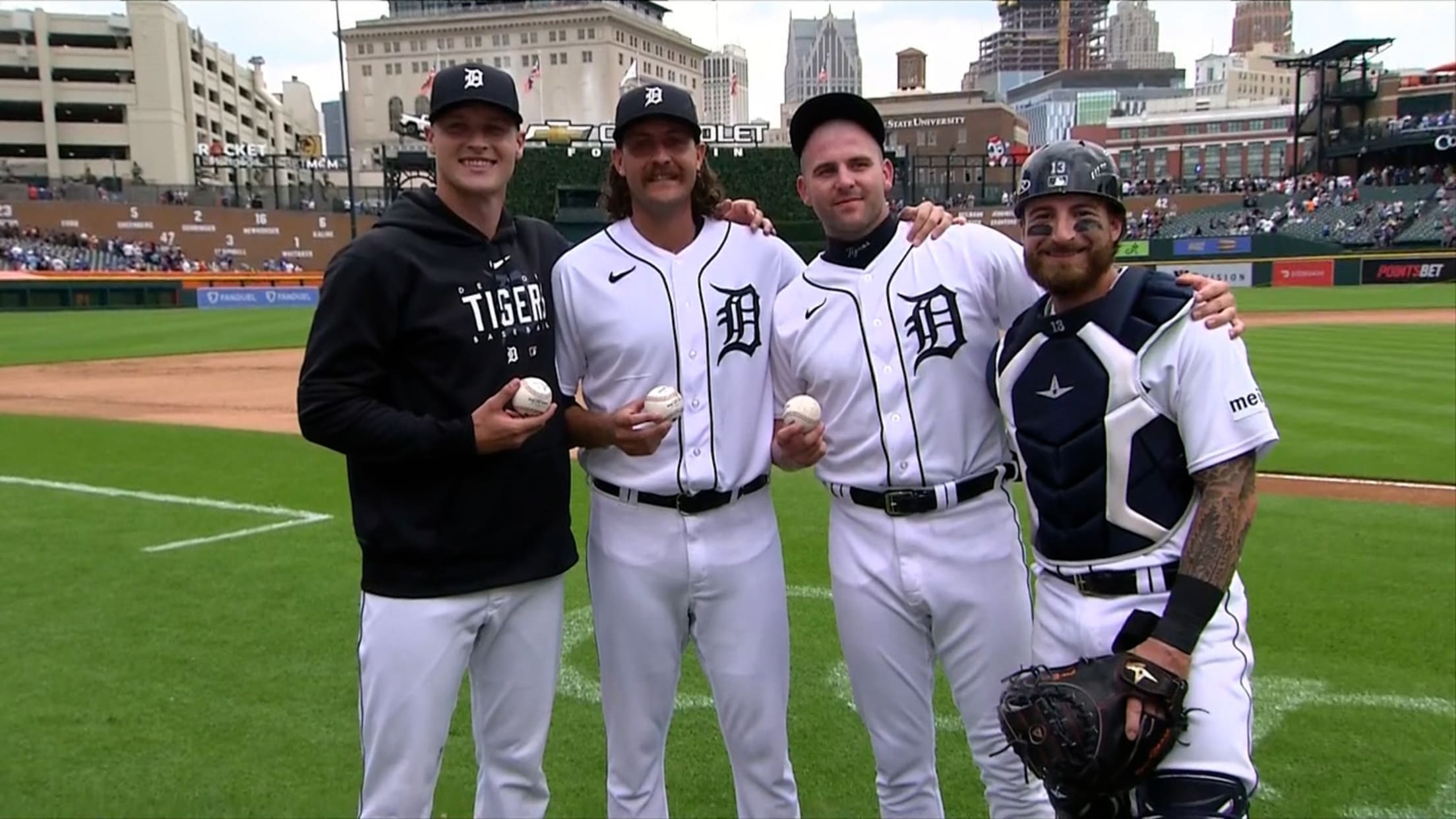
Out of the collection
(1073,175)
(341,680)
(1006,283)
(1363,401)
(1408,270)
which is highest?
(1073,175)

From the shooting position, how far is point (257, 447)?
11.1 meters

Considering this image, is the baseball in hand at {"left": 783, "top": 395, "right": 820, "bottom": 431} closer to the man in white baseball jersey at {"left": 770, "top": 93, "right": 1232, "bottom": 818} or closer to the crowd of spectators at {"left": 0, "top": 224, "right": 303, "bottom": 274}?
the man in white baseball jersey at {"left": 770, "top": 93, "right": 1232, "bottom": 818}

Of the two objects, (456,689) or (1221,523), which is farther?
(456,689)

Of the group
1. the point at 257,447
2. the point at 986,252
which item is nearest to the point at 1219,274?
the point at 257,447

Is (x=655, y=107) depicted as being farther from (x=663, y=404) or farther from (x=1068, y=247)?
(x=1068, y=247)

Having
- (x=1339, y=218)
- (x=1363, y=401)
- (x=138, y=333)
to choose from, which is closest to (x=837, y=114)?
(x=1363, y=401)

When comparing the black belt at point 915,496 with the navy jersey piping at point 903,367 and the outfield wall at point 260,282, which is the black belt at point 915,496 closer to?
the navy jersey piping at point 903,367

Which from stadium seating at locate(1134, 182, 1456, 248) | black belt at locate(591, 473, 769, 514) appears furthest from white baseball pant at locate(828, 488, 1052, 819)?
stadium seating at locate(1134, 182, 1456, 248)

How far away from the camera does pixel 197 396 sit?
15.2 metres

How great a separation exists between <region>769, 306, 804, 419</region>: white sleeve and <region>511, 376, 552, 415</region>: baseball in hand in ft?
2.80

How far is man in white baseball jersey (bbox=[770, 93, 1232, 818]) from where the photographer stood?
316 cm

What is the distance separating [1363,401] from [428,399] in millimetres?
12779

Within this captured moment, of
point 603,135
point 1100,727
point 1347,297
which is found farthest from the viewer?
point 603,135

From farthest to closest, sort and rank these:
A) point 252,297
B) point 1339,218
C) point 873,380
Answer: point 1339,218, point 252,297, point 873,380
